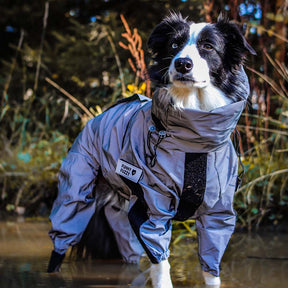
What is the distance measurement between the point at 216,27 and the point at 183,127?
603 mm

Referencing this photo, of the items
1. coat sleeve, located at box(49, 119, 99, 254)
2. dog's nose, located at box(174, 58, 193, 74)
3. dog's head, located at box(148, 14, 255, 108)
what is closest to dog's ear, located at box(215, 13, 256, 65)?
dog's head, located at box(148, 14, 255, 108)

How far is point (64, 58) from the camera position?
693cm

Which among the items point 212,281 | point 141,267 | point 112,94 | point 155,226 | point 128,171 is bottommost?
point 141,267

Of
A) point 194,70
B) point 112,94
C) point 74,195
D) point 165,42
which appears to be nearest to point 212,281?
point 74,195

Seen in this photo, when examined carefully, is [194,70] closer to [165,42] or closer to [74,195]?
[165,42]

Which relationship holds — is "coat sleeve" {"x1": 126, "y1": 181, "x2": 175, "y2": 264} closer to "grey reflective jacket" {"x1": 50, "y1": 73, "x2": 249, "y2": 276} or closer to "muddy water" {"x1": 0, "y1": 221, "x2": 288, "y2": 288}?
"grey reflective jacket" {"x1": 50, "y1": 73, "x2": 249, "y2": 276}

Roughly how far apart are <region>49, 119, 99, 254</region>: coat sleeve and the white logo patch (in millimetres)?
358

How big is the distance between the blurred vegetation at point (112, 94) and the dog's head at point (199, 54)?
1.21m

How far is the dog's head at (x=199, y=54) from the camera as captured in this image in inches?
92.8

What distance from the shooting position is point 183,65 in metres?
2.31

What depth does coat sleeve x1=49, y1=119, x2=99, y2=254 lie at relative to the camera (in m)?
2.84

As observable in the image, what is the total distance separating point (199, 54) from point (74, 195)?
110cm

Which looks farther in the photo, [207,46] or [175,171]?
[207,46]

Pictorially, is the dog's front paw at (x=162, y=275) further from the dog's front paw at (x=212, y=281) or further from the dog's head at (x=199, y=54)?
the dog's head at (x=199, y=54)
